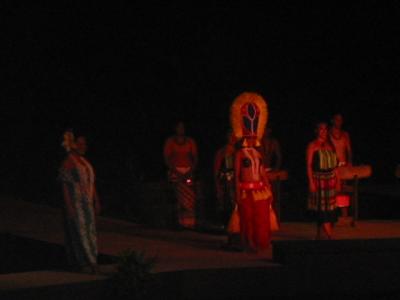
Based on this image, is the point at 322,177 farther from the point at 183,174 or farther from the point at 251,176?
the point at 183,174

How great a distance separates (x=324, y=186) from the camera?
595 inches

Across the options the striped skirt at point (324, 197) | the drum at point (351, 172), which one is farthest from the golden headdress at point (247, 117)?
the drum at point (351, 172)

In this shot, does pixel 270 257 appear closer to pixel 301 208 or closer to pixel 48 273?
pixel 48 273

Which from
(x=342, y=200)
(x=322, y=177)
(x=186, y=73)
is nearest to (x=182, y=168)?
(x=342, y=200)

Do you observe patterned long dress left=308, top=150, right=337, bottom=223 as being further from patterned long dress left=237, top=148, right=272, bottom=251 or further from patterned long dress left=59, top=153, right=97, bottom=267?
patterned long dress left=59, top=153, right=97, bottom=267

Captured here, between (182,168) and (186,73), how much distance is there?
13.1m

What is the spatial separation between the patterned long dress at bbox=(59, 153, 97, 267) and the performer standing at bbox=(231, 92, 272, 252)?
2339 millimetres

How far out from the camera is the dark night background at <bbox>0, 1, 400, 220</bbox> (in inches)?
1134

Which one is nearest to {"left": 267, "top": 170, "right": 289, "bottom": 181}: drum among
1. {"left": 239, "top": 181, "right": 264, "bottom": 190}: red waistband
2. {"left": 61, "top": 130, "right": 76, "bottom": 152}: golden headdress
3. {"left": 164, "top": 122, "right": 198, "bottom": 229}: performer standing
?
{"left": 164, "top": 122, "right": 198, "bottom": 229}: performer standing

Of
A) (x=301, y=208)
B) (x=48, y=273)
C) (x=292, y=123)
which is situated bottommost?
(x=48, y=273)

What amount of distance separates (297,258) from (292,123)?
16133 mm

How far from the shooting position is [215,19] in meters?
30.5

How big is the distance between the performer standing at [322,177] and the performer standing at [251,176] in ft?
2.97

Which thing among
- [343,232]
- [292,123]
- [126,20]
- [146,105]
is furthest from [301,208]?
[126,20]
